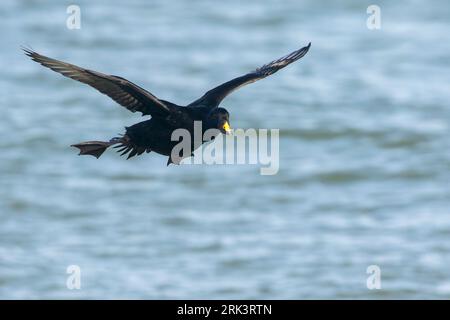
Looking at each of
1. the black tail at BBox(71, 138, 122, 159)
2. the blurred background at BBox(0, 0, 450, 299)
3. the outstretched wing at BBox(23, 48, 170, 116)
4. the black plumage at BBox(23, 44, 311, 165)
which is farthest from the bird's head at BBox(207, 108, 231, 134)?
the blurred background at BBox(0, 0, 450, 299)

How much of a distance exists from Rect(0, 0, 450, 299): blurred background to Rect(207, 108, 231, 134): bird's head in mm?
7890

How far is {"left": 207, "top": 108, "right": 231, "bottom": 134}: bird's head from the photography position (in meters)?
6.59

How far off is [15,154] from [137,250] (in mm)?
4662

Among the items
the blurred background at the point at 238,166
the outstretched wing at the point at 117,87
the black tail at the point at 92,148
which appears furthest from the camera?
the blurred background at the point at 238,166

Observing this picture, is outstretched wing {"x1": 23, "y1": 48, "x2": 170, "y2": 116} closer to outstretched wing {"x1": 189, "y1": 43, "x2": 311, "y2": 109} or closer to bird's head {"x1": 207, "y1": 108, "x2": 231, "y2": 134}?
bird's head {"x1": 207, "y1": 108, "x2": 231, "y2": 134}

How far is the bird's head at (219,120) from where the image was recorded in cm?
659

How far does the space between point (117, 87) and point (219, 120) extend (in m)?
0.64

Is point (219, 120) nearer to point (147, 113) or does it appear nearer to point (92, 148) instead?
point (147, 113)

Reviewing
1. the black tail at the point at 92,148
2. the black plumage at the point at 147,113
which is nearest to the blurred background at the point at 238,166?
the black tail at the point at 92,148

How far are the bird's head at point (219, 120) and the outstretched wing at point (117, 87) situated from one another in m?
0.27

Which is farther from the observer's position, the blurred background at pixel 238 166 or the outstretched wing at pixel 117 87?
the blurred background at pixel 238 166

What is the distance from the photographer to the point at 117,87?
6656mm

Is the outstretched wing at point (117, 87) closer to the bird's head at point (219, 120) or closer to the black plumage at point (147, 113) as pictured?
the black plumage at point (147, 113)

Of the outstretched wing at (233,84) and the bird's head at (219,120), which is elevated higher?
the outstretched wing at (233,84)
